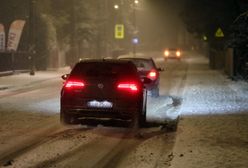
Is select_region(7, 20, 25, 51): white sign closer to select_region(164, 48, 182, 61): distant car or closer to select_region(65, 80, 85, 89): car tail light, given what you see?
select_region(65, 80, 85, 89): car tail light

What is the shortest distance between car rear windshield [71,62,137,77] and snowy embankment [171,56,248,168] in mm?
1800

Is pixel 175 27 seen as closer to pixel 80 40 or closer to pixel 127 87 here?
pixel 80 40

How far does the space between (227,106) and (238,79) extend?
14.4 meters

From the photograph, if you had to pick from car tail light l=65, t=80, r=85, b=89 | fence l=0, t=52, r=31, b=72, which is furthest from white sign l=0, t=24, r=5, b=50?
car tail light l=65, t=80, r=85, b=89

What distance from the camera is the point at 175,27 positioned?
13625 cm

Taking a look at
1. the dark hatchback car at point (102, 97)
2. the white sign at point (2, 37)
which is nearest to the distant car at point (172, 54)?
the white sign at point (2, 37)

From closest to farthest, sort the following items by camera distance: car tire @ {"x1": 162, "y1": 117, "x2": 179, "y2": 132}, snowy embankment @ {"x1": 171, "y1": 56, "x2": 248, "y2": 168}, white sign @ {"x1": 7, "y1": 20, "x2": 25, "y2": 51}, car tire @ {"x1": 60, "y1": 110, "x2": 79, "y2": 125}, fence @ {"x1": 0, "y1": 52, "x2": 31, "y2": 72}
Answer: snowy embankment @ {"x1": 171, "y1": 56, "x2": 248, "y2": 168}, car tire @ {"x1": 60, "y1": 110, "x2": 79, "y2": 125}, car tire @ {"x1": 162, "y1": 117, "x2": 179, "y2": 132}, white sign @ {"x1": 7, "y1": 20, "x2": 25, "y2": 51}, fence @ {"x1": 0, "y1": 52, "x2": 31, "y2": 72}

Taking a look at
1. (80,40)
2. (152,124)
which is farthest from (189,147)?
(80,40)

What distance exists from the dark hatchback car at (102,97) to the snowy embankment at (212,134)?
4.10ft

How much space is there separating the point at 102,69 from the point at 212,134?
327cm

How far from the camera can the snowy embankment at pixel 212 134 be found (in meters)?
9.32

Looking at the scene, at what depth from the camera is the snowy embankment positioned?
9.32 meters

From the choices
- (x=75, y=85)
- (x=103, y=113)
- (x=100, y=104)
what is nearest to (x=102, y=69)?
(x=75, y=85)

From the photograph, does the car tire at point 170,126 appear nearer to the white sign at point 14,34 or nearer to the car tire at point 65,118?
the car tire at point 65,118
